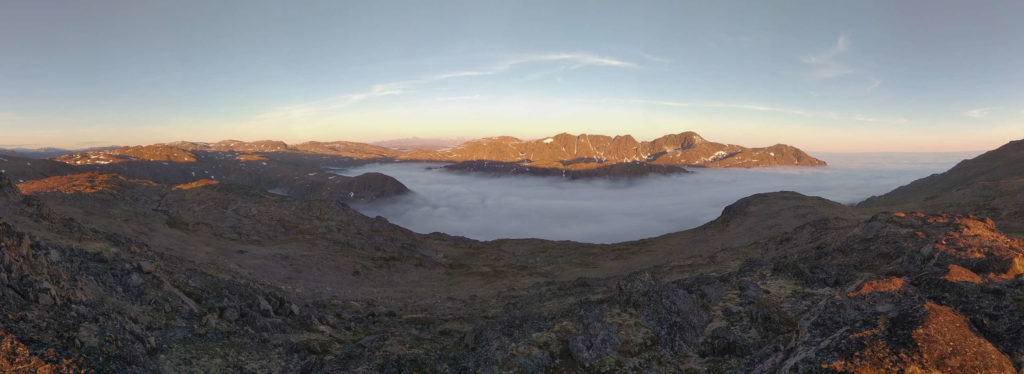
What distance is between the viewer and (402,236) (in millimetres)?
92938

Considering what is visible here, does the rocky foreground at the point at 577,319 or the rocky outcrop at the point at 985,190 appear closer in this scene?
the rocky foreground at the point at 577,319

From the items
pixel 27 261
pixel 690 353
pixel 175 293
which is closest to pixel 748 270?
pixel 690 353

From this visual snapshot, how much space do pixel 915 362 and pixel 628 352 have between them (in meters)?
7.90

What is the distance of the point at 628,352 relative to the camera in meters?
14.2

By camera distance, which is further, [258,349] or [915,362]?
[258,349]

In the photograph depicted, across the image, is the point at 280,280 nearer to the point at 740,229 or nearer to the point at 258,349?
the point at 258,349

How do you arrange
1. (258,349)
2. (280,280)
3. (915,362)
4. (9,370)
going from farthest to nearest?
(280,280)
(258,349)
(9,370)
(915,362)

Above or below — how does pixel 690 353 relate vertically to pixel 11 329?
below

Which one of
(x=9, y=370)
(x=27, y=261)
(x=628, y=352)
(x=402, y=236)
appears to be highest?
(x=27, y=261)

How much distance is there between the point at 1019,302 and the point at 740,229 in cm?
7007

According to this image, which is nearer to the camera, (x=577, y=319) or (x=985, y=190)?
(x=577, y=319)

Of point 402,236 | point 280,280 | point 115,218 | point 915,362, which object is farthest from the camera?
point 402,236

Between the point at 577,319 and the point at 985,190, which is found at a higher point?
the point at 985,190

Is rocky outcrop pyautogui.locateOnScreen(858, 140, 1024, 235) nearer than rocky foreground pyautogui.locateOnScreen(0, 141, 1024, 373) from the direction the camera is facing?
No
